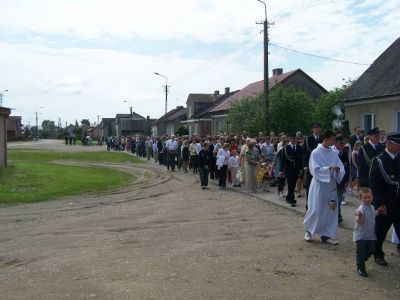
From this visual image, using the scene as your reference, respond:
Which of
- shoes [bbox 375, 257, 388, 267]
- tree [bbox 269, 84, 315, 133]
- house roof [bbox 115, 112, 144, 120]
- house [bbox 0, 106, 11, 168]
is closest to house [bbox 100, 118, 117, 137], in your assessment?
house roof [bbox 115, 112, 144, 120]

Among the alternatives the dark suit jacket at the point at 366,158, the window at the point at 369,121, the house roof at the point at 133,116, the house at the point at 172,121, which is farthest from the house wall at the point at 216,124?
the house roof at the point at 133,116

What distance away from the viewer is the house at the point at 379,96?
23953 mm

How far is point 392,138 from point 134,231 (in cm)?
552

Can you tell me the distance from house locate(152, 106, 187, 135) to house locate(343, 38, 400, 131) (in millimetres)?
53546

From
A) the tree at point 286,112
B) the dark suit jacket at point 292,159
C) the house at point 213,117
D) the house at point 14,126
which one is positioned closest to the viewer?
the dark suit jacket at point 292,159

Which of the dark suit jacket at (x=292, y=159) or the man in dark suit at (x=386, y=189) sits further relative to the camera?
the dark suit jacket at (x=292, y=159)

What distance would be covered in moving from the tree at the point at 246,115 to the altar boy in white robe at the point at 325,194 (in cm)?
2125

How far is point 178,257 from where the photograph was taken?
8500 millimetres

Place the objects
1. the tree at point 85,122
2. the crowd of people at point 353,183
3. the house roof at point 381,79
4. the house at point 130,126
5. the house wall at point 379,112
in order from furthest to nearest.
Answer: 1. the tree at point 85,122
2. the house at point 130,126
3. the house roof at point 381,79
4. the house wall at point 379,112
5. the crowd of people at point 353,183

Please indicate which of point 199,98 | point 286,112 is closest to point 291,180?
point 286,112

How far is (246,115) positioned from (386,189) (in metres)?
25.3

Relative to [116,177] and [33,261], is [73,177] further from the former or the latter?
[33,261]

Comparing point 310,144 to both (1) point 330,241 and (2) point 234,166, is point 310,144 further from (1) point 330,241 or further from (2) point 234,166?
(2) point 234,166

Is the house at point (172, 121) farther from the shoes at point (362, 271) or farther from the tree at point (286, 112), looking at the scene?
the shoes at point (362, 271)
